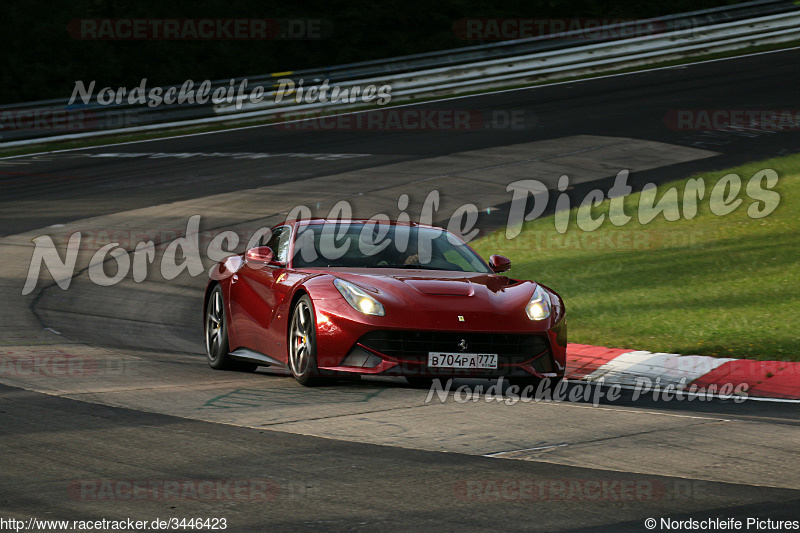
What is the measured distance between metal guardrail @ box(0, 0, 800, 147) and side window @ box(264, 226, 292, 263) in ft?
71.5

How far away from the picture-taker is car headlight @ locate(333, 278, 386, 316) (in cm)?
860

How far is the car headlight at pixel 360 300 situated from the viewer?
28.2 ft

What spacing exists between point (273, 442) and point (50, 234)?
1361 centimetres

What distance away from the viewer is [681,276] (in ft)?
47.6

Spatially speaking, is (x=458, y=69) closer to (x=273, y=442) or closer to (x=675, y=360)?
(x=675, y=360)

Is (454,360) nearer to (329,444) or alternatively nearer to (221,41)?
(329,444)

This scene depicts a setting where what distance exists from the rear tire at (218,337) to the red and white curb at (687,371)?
9.92 ft

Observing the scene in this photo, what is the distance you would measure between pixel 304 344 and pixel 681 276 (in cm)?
707
